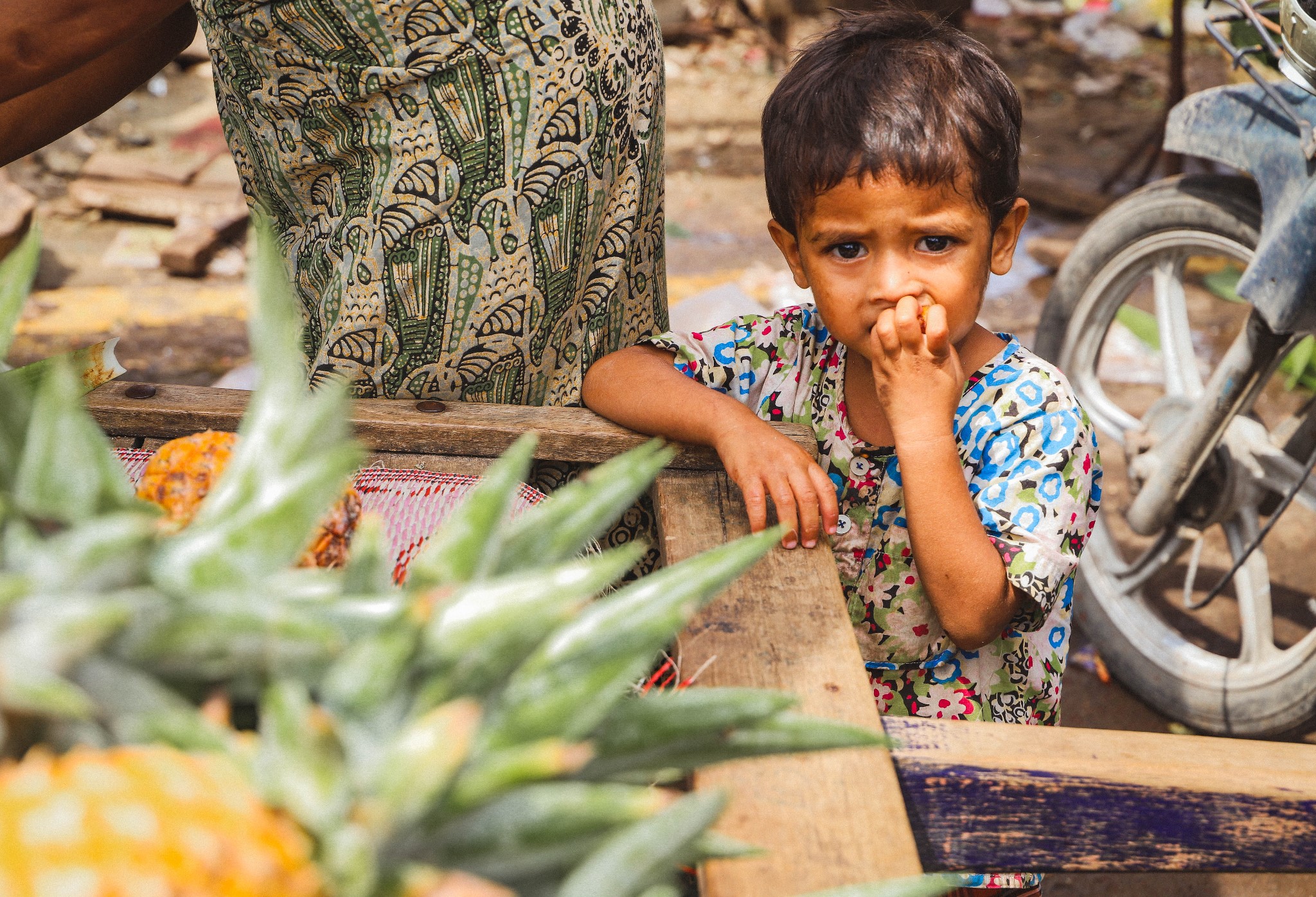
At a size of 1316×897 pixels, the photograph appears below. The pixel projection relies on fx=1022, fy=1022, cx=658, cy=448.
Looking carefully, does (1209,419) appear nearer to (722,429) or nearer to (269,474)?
(722,429)

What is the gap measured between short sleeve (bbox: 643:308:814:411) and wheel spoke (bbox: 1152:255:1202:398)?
4.84ft

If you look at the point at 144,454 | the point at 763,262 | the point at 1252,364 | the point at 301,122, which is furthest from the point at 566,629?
the point at 763,262

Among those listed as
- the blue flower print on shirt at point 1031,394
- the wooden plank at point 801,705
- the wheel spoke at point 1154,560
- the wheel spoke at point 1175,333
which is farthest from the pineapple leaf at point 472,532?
the wheel spoke at point 1175,333

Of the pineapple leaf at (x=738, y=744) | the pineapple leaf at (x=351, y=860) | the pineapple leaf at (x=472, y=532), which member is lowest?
the pineapple leaf at (x=738, y=744)

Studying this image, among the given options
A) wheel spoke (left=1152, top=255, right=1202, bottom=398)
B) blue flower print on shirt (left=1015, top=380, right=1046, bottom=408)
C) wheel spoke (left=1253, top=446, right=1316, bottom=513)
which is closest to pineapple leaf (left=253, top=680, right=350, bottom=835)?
blue flower print on shirt (left=1015, top=380, right=1046, bottom=408)

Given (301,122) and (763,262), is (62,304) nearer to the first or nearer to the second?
(763,262)

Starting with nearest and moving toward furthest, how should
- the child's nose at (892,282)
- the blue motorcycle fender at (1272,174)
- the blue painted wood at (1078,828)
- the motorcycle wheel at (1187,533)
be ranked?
1. the blue painted wood at (1078,828)
2. the child's nose at (892,282)
3. the blue motorcycle fender at (1272,174)
4. the motorcycle wheel at (1187,533)

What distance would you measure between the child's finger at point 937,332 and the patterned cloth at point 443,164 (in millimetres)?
638

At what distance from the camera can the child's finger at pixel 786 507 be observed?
1294 mm

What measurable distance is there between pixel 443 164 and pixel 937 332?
796 mm

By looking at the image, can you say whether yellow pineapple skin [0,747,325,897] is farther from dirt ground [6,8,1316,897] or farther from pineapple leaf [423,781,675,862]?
dirt ground [6,8,1316,897]

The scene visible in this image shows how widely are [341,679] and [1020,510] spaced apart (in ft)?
3.39

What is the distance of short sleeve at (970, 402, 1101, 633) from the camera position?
1337 mm

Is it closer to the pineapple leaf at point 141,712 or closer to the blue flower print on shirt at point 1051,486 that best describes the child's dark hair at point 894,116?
the blue flower print on shirt at point 1051,486
